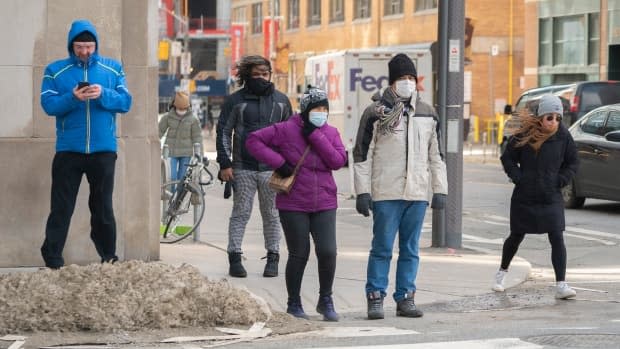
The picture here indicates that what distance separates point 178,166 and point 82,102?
862 cm

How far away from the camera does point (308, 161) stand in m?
9.60

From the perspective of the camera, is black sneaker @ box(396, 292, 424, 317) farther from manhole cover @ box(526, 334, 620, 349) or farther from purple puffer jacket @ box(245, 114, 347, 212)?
manhole cover @ box(526, 334, 620, 349)

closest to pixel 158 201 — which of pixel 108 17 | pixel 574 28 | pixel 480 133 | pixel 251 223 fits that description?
pixel 108 17

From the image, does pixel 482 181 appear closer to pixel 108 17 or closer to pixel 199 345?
pixel 108 17

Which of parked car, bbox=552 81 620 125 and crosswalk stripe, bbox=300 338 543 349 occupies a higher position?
Answer: parked car, bbox=552 81 620 125

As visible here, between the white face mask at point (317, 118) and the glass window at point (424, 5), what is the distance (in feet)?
148

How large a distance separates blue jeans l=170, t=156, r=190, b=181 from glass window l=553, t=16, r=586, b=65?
91.1 ft

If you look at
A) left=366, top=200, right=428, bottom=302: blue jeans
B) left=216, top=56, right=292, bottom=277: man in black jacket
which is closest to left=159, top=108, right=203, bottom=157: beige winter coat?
left=216, top=56, right=292, bottom=277: man in black jacket

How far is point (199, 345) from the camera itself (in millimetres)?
8312

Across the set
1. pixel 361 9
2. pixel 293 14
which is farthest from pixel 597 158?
pixel 293 14

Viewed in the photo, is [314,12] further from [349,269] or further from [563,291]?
[563,291]

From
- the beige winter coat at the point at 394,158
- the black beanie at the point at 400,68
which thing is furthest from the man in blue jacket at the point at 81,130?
the black beanie at the point at 400,68

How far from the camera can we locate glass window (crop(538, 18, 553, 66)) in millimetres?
46875

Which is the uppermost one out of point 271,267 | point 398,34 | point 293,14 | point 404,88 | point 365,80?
point 293,14
